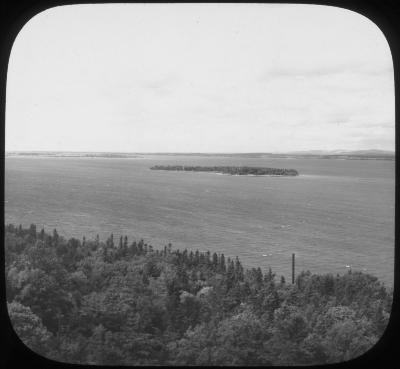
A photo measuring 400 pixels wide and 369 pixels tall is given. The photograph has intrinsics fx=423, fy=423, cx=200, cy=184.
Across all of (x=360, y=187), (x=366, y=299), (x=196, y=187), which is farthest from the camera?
(x=360, y=187)

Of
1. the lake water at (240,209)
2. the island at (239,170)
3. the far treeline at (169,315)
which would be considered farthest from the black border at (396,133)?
the lake water at (240,209)

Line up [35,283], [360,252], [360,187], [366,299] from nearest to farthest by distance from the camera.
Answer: [35,283]
[366,299]
[360,252]
[360,187]

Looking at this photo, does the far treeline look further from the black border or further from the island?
the island

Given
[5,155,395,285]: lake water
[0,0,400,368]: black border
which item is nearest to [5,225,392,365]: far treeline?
[0,0,400,368]: black border

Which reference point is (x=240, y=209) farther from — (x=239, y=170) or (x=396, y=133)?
(x=396, y=133)

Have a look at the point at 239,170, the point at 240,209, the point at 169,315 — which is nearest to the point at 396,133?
the point at 169,315

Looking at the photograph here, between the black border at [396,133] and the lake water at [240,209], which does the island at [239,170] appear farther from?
the black border at [396,133]

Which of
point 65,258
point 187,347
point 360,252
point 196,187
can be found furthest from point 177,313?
point 196,187

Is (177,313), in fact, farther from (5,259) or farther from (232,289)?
(5,259)
